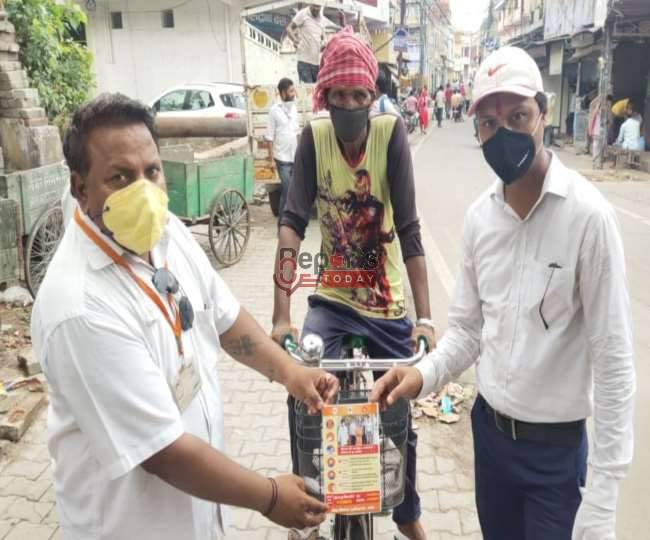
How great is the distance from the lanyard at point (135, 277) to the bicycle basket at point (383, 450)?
18.9 inches

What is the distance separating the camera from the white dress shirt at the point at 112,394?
1.42m

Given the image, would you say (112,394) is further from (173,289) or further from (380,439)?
(380,439)

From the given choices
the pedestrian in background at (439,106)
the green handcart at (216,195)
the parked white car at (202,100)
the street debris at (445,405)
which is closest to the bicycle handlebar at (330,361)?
the street debris at (445,405)

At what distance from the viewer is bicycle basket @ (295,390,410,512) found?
1849mm

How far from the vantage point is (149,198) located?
1.52 meters

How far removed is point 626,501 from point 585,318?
2.05 m

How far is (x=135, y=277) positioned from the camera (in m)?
1.58

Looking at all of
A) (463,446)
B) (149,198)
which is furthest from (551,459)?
(463,446)

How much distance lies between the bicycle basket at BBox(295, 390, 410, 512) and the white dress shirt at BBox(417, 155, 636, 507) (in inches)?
9.0

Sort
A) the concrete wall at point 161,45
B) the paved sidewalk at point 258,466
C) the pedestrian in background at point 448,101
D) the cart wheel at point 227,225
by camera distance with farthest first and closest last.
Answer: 1. the pedestrian in background at point 448,101
2. the concrete wall at point 161,45
3. the cart wheel at point 227,225
4. the paved sidewalk at point 258,466

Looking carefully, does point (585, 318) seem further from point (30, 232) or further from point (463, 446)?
point (30, 232)

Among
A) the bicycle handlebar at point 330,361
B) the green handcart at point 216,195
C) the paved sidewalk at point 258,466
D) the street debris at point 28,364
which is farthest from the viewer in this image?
the green handcart at point 216,195

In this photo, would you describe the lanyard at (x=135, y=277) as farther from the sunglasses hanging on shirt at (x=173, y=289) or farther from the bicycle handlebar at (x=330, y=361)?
the bicycle handlebar at (x=330, y=361)

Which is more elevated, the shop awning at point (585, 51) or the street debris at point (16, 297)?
the shop awning at point (585, 51)
